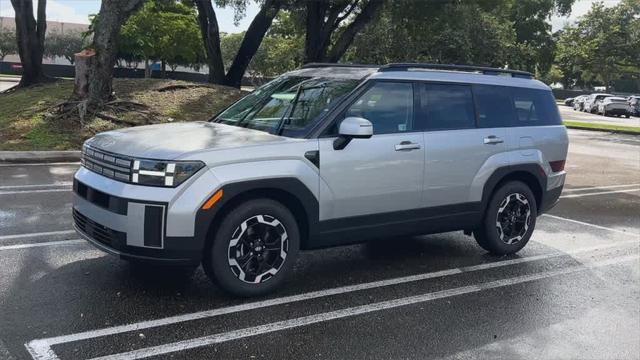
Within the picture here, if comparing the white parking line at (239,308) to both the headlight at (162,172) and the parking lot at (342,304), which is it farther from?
the headlight at (162,172)

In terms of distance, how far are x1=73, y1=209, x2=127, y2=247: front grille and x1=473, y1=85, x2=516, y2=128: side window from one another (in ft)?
12.0

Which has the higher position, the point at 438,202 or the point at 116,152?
the point at 116,152

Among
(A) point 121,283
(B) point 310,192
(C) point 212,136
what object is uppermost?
(C) point 212,136

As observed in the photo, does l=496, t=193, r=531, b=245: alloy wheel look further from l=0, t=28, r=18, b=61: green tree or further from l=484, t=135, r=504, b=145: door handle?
l=0, t=28, r=18, b=61: green tree

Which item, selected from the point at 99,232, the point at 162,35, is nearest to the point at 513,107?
the point at 99,232

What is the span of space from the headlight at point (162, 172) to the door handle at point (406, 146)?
1916 mm

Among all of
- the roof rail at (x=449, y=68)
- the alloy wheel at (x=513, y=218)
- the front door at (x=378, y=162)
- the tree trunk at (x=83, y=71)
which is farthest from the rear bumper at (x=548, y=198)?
the tree trunk at (x=83, y=71)

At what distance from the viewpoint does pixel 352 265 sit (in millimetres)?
5844

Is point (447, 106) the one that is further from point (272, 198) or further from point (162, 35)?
point (162, 35)

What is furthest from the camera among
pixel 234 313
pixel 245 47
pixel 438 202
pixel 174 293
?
pixel 245 47

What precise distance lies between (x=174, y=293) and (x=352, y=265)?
182 cm

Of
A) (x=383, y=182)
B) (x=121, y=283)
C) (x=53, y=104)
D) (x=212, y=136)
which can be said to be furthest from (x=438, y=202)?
(x=53, y=104)

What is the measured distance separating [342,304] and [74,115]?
11487 mm

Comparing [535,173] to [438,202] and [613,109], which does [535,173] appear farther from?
[613,109]
